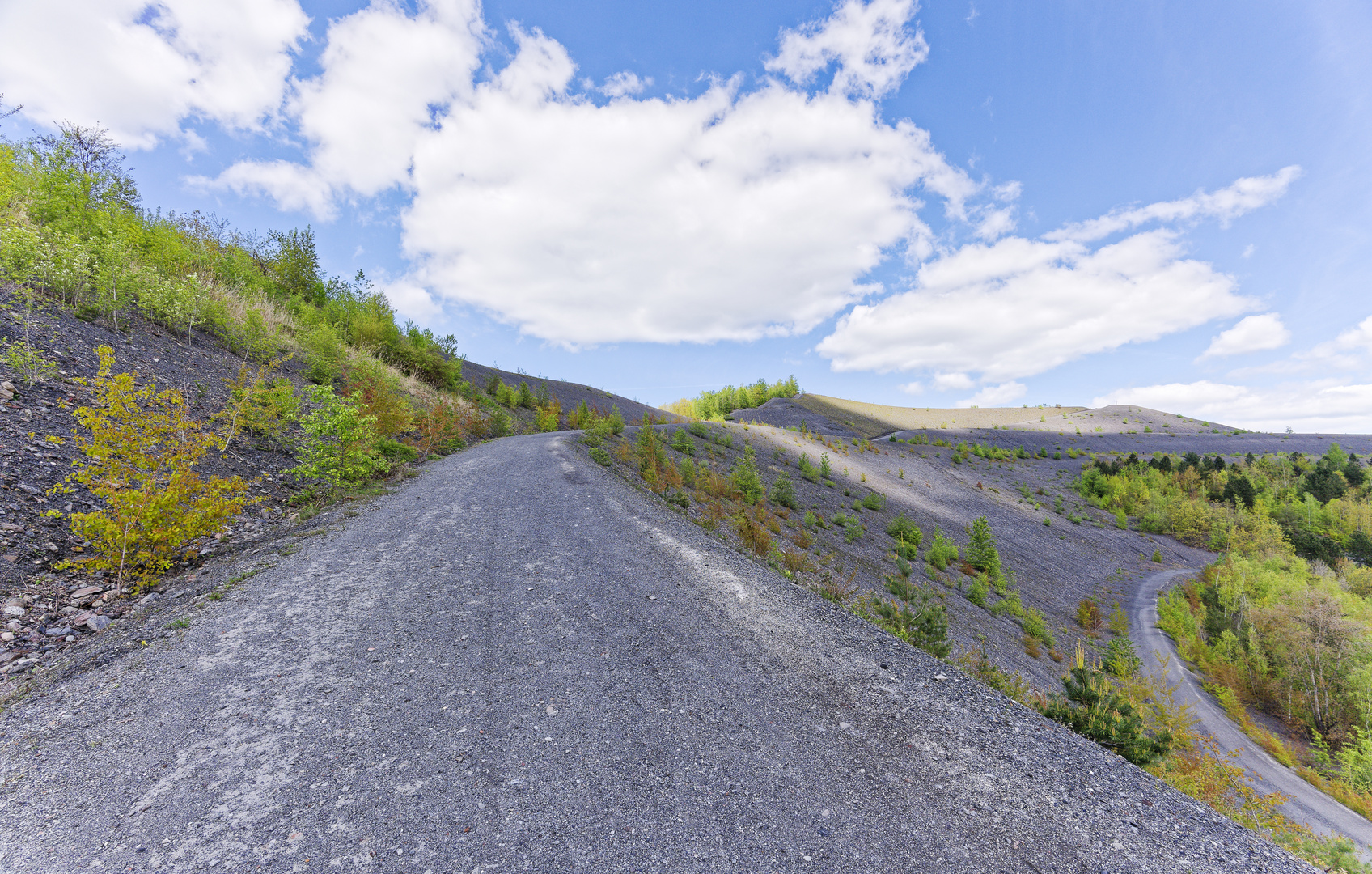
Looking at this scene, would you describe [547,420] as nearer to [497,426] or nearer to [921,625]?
[497,426]

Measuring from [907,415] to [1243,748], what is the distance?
54.9m

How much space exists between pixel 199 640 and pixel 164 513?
1.95 meters

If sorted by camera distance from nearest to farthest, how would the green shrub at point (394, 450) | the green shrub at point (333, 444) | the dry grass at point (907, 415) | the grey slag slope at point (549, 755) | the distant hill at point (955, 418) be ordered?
the grey slag slope at point (549, 755) → the green shrub at point (333, 444) → the green shrub at point (394, 450) → the distant hill at point (955, 418) → the dry grass at point (907, 415)

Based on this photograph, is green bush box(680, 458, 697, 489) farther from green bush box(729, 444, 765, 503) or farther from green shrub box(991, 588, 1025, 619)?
green shrub box(991, 588, 1025, 619)

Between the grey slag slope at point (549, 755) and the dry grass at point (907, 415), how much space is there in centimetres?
5112

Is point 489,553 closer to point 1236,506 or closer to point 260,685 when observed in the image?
point 260,685

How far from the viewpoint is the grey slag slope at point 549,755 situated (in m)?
Answer: 2.20

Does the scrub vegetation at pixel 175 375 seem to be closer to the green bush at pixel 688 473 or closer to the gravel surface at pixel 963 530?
the gravel surface at pixel 963 530

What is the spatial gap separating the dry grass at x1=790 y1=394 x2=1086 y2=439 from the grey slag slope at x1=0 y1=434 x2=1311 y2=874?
2013 inches


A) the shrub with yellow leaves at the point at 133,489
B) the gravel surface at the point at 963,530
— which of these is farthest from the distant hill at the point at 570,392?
the shrub with yellow leaves at the point at 133,489

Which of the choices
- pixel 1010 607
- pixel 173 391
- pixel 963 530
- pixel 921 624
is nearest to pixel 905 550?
pixel 1010 607

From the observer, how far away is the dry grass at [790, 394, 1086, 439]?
5588 centimetres

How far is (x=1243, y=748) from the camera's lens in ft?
43.5

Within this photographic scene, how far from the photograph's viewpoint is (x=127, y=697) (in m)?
3.03
